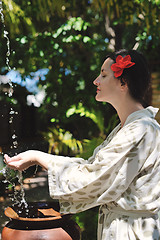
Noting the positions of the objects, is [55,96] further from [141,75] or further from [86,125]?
[141,75]

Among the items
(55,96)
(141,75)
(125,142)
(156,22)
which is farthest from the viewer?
(55,96)

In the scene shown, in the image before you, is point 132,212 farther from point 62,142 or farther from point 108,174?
point 62,142

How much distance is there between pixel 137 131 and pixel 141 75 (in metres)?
0.30

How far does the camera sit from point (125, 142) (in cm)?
139

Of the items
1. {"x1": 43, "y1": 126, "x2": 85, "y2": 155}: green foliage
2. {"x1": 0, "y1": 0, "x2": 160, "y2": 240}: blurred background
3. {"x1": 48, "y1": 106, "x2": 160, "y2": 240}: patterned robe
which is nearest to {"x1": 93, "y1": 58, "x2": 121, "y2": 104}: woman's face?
{"x1": 48, "y1": 106, "x2": 160, "y2": 240}: patterned robe

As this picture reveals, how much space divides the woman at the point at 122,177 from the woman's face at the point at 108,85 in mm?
48

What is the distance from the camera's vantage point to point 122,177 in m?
1.37

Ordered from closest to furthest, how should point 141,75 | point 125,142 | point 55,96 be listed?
point 125,142, point 141,75, point 55,96

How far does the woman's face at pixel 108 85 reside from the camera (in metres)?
1.58

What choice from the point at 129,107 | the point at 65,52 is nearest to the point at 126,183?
the point at 129,107

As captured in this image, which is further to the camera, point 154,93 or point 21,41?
point 154,93

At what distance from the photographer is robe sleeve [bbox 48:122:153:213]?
1382mm

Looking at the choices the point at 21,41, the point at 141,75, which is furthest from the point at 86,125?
the point at 141,75

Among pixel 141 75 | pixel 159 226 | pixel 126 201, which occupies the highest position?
pixel 141 75
